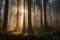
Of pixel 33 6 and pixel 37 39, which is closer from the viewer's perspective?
pixel 37 39

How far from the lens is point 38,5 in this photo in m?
14.6

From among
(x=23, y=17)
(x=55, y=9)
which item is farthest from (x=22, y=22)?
(x=55, y=9)

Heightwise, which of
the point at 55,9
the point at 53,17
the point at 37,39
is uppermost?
the point at 55,9

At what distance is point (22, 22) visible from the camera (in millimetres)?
11773

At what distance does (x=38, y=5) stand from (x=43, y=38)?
8.26m

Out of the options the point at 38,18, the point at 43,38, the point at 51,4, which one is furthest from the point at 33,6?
the point at 43,38

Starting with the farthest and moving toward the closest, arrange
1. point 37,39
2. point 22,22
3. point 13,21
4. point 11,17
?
point 11,17, point 13,21, point 22,22, point 37,39

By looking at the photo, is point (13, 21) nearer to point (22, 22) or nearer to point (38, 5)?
point (22, 22)

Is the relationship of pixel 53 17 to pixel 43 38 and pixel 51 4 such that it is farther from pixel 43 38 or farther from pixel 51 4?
pixel 43 38

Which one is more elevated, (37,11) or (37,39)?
(37,11)

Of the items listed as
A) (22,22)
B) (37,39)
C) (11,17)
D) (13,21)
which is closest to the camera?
(37,39)

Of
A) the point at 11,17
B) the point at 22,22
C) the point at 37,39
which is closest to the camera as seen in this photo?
the point at 37,39

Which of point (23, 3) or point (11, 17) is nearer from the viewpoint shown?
point (23, 3)

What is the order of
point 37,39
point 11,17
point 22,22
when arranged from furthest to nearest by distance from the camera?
point 11,17 → point 22,22 → point 37,39
